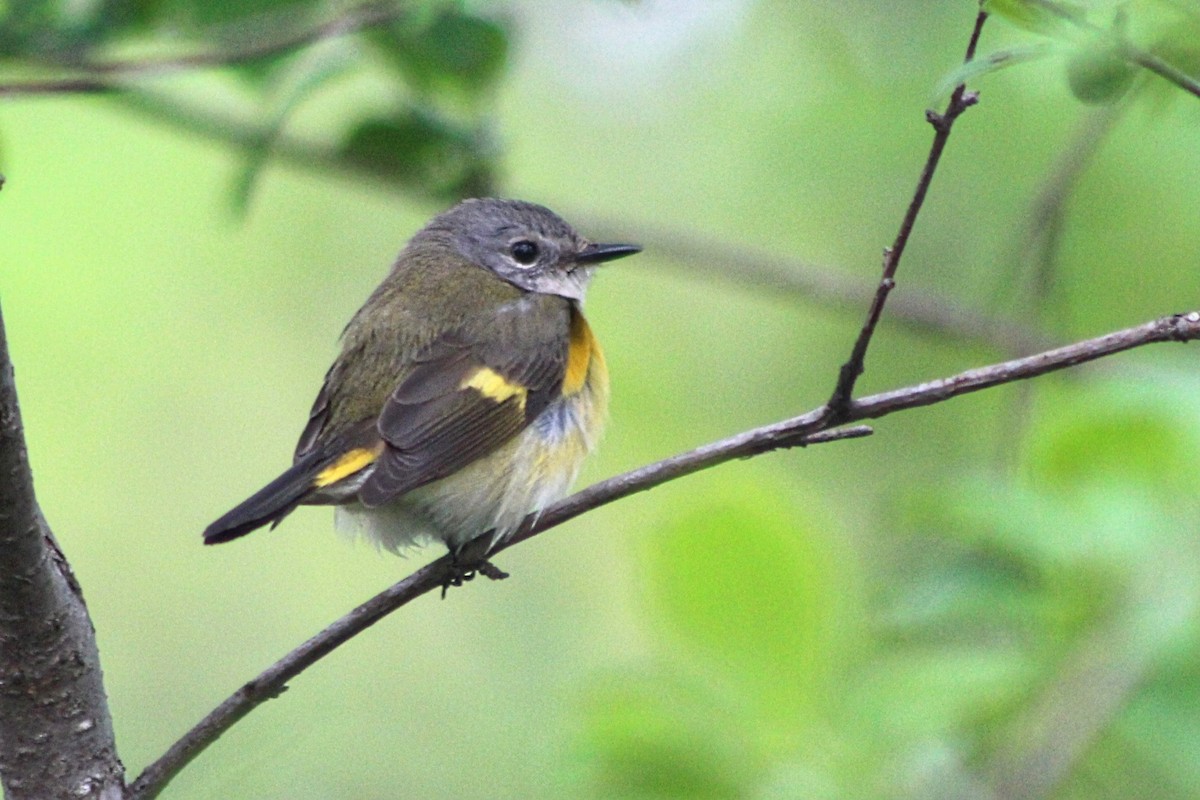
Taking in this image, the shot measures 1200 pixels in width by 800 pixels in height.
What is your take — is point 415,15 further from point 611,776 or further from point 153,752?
point 153,752

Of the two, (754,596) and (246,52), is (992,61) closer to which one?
(754,596)

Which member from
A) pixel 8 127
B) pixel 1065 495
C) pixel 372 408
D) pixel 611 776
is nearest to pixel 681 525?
pixel 611 776

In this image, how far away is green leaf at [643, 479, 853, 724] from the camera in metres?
2.50

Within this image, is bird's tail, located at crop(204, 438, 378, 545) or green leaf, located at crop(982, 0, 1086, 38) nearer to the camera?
green leaf, located at crop(982, 0, 1086, 38)

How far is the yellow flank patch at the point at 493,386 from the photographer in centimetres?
350

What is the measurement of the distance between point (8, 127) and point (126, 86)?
9.33 ft

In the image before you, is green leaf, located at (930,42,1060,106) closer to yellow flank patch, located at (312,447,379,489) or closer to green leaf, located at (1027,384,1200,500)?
green leaf, located at (1027,384,1200,500)

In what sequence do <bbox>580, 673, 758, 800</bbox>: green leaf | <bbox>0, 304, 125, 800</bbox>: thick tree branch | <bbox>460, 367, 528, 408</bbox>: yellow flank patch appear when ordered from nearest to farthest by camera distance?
1. <bbox>0, 304, 125, 800</bbox>: thick tree branch
2. <bbox>580, 673, 758, 800</bbox>: green leaf
3. <bbox>460, 367, 528, 408</bbox>: yellow flank patch

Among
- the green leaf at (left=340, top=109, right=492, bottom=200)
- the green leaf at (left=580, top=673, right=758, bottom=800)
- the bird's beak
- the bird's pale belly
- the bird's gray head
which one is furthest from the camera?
the bird's gray head

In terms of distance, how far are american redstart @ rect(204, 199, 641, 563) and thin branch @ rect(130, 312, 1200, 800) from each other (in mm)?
793

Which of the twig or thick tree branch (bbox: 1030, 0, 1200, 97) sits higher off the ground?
thick tree branch (bbox: 1030, 0, 1200, 97)

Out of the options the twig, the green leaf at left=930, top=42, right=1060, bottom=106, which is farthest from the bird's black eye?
Result: the green leaf at left=930, top=42, right=1060, bottom=106

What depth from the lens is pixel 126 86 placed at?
3.26 metres

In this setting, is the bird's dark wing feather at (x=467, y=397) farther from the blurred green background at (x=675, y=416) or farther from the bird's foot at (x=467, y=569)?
the blurred green background at (x=675, y=416)
